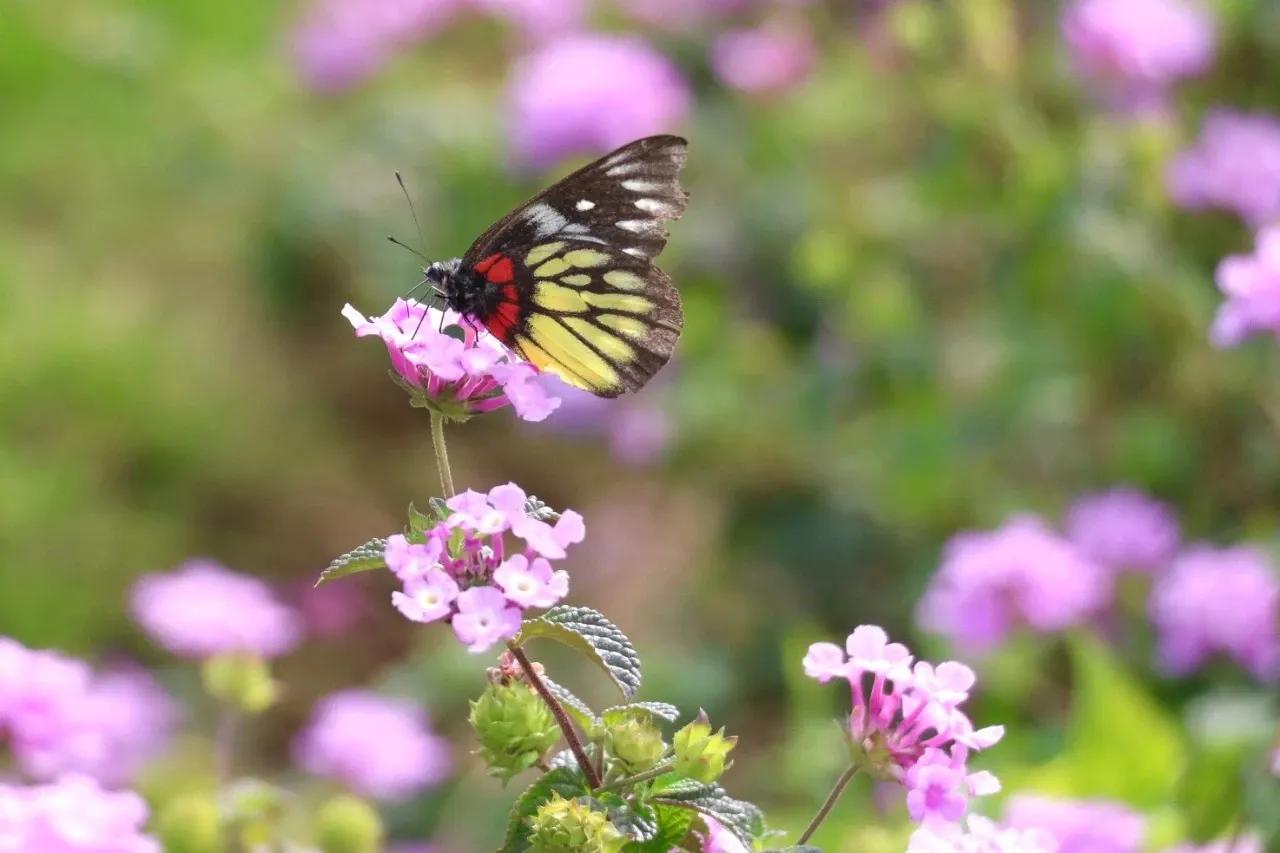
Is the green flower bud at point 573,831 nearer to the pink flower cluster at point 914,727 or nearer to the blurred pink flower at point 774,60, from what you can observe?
the pink flower cluster at point 914,727

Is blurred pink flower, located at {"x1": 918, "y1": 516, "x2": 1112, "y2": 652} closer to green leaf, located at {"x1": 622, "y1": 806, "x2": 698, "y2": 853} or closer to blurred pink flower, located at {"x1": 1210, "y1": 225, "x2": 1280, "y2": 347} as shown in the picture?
blurred pink flower, located at {"x1": 1210, "y1": 225, "x2": 1280, "y2": 347}

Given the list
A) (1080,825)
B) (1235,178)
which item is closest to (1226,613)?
(1080,825)

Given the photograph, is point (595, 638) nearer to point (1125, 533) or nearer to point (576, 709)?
point (576, 709)

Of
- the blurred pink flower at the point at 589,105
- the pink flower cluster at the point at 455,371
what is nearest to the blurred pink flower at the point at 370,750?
the blurred pink flower at the point at 589,105

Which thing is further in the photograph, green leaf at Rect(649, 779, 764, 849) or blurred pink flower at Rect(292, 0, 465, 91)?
blurred pink flower at Rect(292, 0, 465, 91)

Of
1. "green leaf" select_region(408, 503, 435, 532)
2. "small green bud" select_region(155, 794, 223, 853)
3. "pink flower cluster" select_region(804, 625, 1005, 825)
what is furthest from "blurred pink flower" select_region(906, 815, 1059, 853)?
"small green bud" select_region(155, 794, 223, 853)

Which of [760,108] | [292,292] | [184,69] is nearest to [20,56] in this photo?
[184,69]
